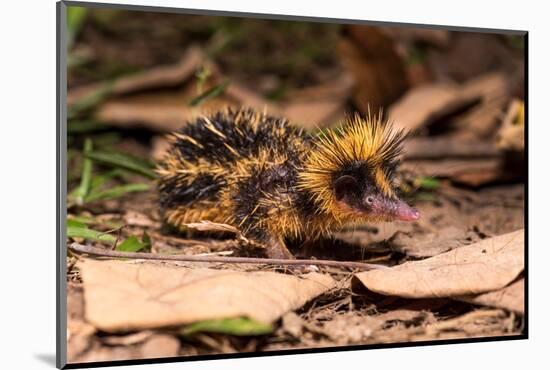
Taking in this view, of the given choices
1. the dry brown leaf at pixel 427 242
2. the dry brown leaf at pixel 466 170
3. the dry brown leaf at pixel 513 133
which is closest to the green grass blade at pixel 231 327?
the dry brown leaf at pixel 427 242

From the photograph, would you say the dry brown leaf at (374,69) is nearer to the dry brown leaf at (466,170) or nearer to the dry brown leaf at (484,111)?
the dry brown leaf at (484,111)

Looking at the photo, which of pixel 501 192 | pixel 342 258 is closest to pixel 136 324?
pixel 342 258

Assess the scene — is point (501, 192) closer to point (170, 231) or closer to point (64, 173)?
point (170, 231)

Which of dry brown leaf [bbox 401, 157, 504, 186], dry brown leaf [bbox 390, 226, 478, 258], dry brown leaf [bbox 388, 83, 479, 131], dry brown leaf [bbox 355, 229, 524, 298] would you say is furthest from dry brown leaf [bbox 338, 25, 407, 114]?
dry brown leaf [bbox 355, 229, 524, 298]

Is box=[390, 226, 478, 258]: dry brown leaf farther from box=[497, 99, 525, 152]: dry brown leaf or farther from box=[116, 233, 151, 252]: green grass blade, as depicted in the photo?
box=[116, 233, 151, 252]: green grass blade

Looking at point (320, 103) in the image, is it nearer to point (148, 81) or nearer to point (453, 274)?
point (148, 81)
